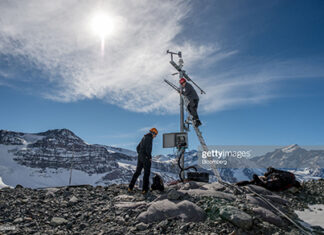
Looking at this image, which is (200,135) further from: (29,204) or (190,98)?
(29,204)

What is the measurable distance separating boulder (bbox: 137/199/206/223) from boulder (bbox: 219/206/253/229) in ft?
1.82

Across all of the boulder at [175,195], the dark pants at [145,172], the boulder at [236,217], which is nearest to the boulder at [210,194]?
the boulder at [175,195]

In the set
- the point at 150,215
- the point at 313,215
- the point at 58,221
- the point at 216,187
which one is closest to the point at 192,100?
the point at 216,187

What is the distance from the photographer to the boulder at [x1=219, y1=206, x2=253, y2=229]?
224 inches

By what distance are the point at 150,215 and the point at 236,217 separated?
222cm

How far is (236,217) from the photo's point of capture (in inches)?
229

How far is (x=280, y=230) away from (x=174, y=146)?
21.7 ft

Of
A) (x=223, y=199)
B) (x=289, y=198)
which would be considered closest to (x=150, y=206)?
(x=223, y=199)

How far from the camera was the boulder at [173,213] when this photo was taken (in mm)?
6149

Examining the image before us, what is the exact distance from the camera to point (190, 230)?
18.5 ft

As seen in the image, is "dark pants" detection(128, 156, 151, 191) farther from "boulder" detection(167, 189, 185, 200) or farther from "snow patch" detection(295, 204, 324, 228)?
"snow patch" detection(295, 204, 324, 228)

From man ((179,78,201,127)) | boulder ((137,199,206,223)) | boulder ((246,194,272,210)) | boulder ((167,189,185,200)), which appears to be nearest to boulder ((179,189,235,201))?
boulder ((167,189,185,200))

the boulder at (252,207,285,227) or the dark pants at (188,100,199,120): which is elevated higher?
the dark pants at (188,100,199,120)

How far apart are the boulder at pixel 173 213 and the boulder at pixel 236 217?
1.82 ft
